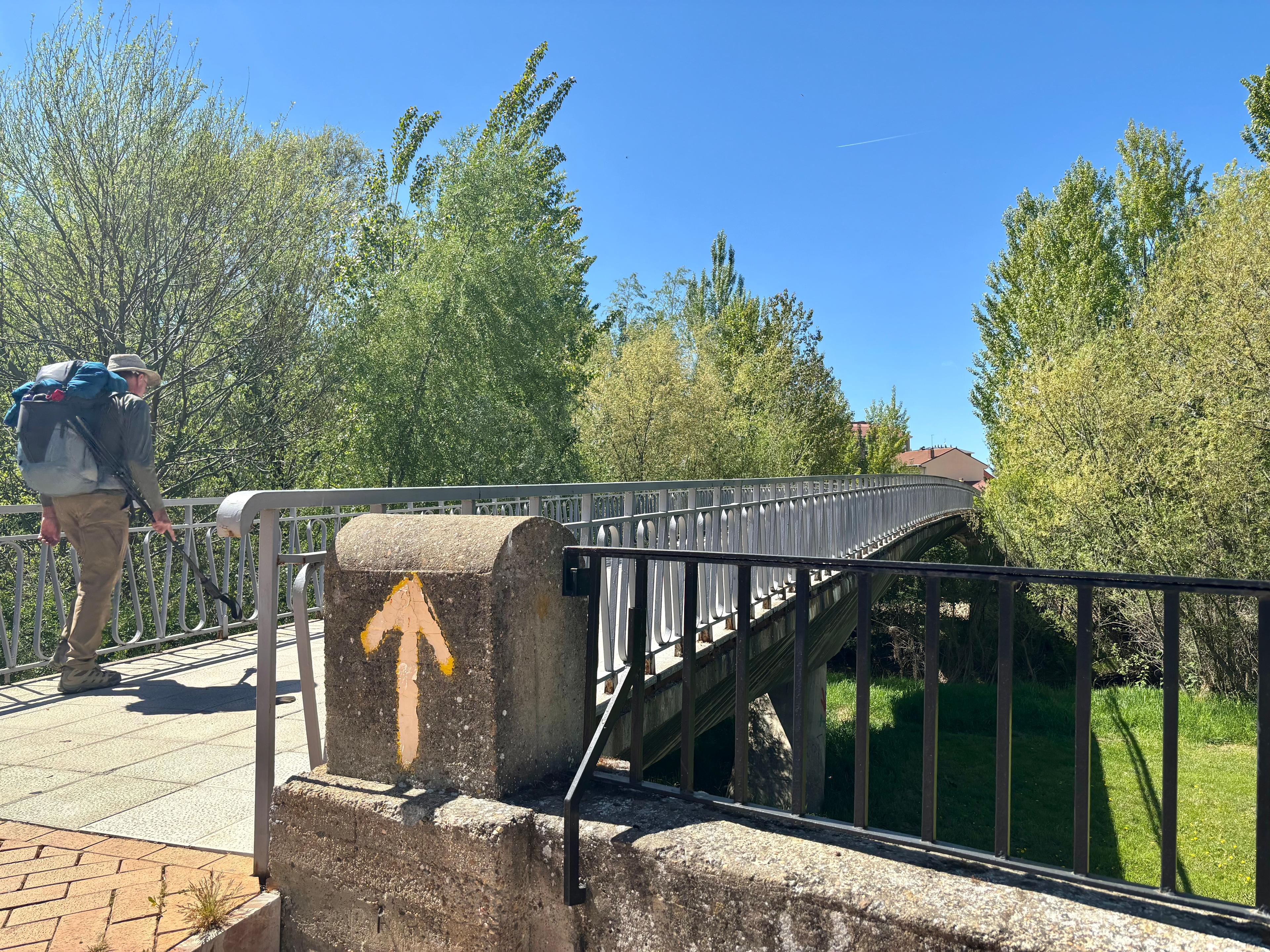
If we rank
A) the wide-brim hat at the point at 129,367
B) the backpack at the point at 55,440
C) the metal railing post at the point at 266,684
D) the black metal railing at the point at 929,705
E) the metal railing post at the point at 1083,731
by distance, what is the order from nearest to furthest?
the black metal railing at the point at 929,705, the metal railing post at the point at 1083,731, the metal railing post at the point at 266,684, the backpack at the point at 55,440, the wide-brim hat at the point at 129,367

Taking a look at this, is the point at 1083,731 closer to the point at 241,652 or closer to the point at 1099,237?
the point at 241,652

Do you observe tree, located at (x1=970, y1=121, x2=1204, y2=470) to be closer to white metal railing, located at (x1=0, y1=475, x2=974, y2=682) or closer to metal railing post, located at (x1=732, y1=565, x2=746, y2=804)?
white metal railing, located at (x1=0, y1=475, x2=974, y2=682)

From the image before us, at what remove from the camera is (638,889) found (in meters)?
2.51

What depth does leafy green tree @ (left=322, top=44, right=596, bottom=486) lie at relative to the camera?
55.6 ft

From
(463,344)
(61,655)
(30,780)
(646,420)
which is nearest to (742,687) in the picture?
(30,780)

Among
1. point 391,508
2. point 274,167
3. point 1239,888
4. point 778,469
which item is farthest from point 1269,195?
point 274,167

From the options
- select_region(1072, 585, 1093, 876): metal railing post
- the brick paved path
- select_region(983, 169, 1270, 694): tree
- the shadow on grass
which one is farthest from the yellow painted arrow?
select_region(983, 169, 1270, 694): tree

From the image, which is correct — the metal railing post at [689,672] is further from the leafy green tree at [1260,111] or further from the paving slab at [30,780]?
the leafy green tree at [1260,111]

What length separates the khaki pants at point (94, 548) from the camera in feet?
18.1

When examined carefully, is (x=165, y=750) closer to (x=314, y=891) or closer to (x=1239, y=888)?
(x=314, y=891)

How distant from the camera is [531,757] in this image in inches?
114

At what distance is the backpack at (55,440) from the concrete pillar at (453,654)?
3.35 meters

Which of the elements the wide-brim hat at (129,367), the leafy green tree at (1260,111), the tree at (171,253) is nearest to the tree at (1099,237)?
the leafy green tree at (1260,111)

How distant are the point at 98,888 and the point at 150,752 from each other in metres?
1.64
